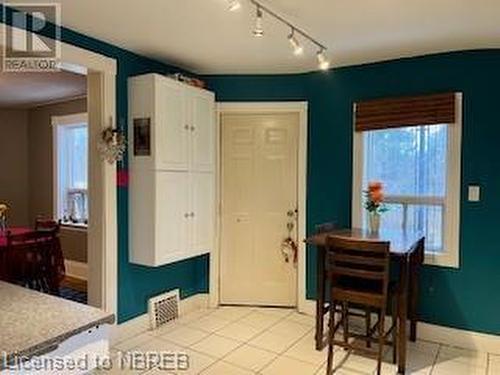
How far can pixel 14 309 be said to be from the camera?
1406mm

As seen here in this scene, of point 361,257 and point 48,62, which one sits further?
point 48,62

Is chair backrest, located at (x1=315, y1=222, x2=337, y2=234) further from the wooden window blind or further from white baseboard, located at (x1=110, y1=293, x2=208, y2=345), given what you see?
white baseboard, located at (x1=110, y1=293, x2=208, y2=345)

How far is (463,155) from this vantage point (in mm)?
3219

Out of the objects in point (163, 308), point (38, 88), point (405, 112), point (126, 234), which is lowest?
point (163, 308)

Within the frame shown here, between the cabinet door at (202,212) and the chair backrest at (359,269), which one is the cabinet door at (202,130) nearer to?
the cabinet door at (202,212)

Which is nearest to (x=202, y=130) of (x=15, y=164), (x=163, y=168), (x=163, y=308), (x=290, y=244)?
(x=163, y=168)

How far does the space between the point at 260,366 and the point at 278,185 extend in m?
1.77

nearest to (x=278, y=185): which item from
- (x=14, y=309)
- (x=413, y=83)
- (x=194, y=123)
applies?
(x=194, y=123)

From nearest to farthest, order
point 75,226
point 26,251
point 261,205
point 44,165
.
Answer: point 26,251, point 261,205, point 75,226, point 44,165

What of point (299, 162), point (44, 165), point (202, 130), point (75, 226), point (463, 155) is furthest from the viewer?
point (44, 165)

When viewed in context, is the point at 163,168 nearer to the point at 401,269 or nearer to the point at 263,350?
the point at 263,350

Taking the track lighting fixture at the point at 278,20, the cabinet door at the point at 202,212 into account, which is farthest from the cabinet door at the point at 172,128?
the track lighting fixture at the point at 278,20

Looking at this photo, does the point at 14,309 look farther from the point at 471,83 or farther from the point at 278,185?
the point at 471,83

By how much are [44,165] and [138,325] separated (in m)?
3.47
